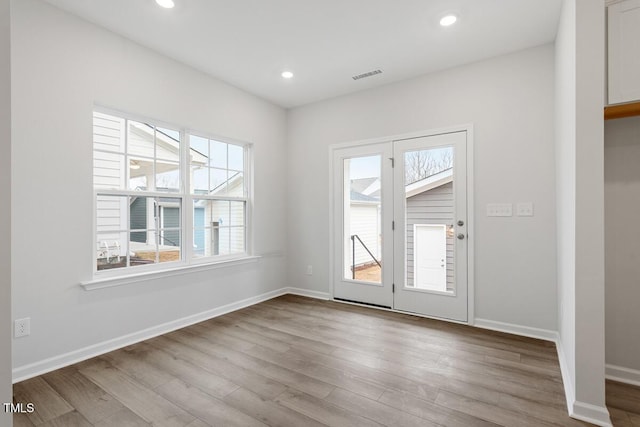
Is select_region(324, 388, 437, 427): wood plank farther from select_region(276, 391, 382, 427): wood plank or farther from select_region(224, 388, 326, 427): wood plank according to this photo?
select_region(224, 388, 326, 427): wood plank

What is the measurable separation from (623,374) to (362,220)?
271 cm

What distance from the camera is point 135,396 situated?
2.06 m

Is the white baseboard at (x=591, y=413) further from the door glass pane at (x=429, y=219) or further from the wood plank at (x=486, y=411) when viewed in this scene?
the door glass pane at (x=429, y=219)

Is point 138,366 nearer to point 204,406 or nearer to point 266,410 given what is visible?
point 204,406

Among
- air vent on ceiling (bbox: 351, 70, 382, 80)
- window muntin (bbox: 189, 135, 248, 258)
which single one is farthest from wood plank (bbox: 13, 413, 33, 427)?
air vent on ceiling (bbox: 351, 70, 382, 80)

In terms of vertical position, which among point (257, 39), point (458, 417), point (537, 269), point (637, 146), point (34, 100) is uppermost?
point (257, 39)

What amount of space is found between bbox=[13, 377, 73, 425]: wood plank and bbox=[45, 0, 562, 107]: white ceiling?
9.40ft

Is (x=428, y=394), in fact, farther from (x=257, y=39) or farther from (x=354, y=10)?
(x=257, y=39)

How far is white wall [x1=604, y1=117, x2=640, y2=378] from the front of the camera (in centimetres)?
219

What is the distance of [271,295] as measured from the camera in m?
4.50

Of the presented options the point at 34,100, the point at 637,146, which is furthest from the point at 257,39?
the point at 637,146

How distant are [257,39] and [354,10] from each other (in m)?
0.96

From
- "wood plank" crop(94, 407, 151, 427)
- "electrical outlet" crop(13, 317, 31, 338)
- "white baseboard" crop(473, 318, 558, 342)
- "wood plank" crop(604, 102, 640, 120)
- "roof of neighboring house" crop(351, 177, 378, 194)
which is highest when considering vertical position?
"wood plank" crop(604, 102, 640, 120)

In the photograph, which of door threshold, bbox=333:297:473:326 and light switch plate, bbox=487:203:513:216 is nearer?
light switch plate, bbox=487:203:513:216
